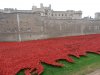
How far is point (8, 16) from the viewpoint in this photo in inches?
1072

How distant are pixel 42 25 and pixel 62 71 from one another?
55.8 feet

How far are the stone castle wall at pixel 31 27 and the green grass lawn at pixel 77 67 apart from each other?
11.5 meters

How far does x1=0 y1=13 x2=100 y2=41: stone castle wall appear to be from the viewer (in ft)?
87.9

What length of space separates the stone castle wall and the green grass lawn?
1148 centimetres

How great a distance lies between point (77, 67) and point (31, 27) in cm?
1495

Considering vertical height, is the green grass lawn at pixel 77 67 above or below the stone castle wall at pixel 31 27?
below

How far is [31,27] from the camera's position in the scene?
93.4 feet

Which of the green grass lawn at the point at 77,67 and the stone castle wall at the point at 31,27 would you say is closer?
the green grass lawn at the point at 77,67

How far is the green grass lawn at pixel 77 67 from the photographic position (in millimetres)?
12867

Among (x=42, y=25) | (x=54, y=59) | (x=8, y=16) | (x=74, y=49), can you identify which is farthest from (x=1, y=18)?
(x=54, y=59)

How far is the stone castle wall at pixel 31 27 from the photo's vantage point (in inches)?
1055

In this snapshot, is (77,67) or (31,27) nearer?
(77,67)

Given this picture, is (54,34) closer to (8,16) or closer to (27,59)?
(8,16)

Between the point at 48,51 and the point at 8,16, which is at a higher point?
the point at 8,16
